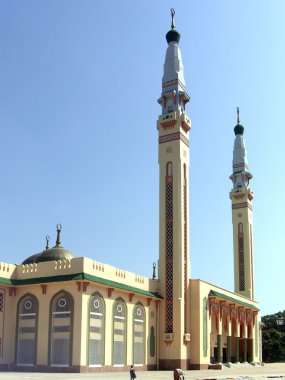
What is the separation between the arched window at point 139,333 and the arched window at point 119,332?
3.92 feet

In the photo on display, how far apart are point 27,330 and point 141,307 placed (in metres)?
7.35

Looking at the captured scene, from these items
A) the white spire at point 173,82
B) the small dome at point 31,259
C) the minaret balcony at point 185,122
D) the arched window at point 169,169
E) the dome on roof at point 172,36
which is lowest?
the small dome at point 31,259

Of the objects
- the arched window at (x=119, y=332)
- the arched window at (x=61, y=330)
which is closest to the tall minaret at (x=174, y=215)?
the arched window at (x=119, y=332)

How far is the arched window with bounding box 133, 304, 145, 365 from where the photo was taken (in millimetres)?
31453

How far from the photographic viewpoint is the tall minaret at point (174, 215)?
33688mm

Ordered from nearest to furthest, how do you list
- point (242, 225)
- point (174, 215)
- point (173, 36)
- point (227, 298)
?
point (174, 215)
point (227, 298)
point (173, 36)
point (242, 225)

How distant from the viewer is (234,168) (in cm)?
5366

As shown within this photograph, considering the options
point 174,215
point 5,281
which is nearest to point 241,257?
point 174,215

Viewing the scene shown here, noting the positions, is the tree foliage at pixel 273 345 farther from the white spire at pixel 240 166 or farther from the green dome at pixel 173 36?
the green dome at pixel 173 36

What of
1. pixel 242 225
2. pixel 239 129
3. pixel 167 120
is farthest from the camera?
pixel 239 129

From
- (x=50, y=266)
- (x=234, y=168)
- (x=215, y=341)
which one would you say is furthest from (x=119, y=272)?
(x=234, y=168)

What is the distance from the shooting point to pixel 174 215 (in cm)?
3578

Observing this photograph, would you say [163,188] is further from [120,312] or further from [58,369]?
[58,369]

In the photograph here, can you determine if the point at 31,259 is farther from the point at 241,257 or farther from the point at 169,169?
the point at 241,257
